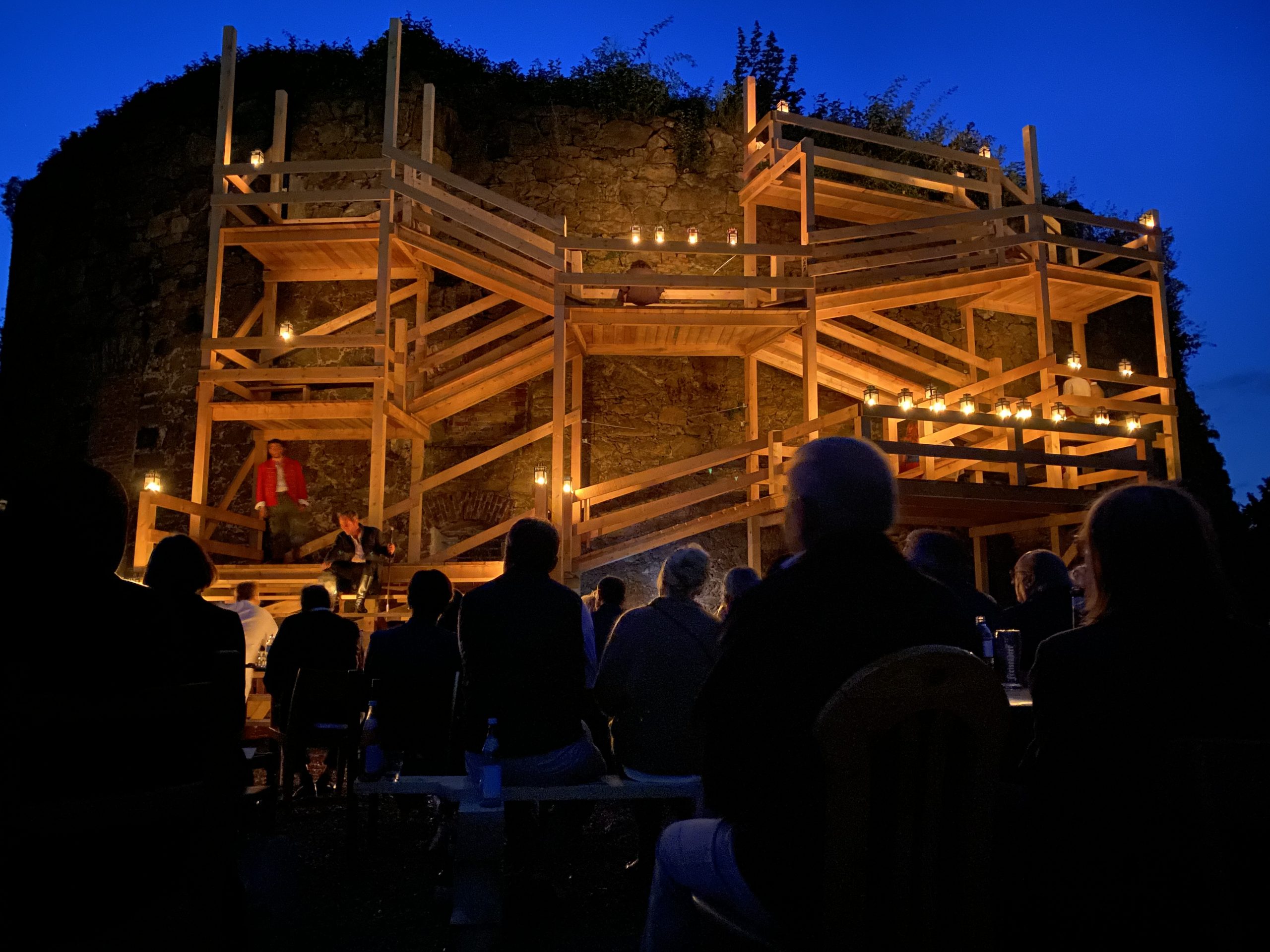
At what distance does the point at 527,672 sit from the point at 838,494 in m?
1.83

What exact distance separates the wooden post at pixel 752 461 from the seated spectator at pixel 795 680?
833 cm

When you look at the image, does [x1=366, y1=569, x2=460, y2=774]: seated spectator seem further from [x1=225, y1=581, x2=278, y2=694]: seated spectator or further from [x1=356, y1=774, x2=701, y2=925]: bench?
[x1=225, y1=581, x2=278, y2=694]: seated spectator

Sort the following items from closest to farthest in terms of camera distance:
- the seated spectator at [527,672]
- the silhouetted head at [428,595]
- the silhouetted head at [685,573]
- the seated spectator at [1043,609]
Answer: the seated spectator at [527,672]
the silhouetted head at [685,573]
the silhouetted head at [428,595]
the seated spectator at [1043,609]

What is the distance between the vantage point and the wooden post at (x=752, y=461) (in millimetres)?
10484

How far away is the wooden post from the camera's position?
34.4 ft

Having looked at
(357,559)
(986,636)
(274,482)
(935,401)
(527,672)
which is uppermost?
(935,401)

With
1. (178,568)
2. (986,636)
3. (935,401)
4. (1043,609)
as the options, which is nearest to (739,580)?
(986,636)

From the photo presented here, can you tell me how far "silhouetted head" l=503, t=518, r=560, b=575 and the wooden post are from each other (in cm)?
676

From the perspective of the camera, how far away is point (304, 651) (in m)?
5.39

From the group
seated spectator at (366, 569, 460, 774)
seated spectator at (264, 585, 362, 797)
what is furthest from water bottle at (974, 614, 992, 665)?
seated spectator at (264, 585, 362, 797)

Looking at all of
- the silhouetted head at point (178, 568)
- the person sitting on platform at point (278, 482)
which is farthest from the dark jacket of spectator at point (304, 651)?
the person sitting on platform at point (278, 482)

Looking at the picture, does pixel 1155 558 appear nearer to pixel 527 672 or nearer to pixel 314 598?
pixel 527 672

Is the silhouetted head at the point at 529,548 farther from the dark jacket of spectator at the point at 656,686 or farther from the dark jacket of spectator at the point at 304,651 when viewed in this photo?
the dark jacket of spectator at the point at 304,651

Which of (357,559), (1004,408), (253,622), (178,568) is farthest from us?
(1004,408)
